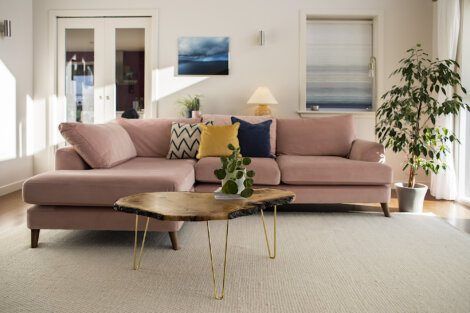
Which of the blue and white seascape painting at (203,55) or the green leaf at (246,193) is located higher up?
the blue and white seascape painting at (203,55)

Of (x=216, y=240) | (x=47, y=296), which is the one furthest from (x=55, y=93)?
(x=47, y=296)

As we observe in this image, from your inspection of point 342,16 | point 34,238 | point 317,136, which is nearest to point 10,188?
point 34,238

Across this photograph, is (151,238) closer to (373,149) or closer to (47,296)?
(47,296)

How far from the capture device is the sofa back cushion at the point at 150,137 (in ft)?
15.0

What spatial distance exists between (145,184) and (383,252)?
63.2 inches

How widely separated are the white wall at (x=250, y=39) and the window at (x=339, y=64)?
0.25 metres

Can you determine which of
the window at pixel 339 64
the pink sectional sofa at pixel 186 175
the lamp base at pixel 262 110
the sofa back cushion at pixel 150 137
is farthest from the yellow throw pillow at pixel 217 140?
the window at pixel 339 64

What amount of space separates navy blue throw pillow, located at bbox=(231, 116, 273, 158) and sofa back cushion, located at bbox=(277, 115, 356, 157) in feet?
0.97

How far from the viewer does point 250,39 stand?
5.68 meters

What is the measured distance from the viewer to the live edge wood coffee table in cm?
221

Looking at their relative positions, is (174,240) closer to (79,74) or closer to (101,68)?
(101,68)

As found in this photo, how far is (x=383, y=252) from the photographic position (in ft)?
9.78

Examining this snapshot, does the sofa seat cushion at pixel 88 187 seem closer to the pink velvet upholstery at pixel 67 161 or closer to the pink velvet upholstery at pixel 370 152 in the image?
the pink velvet upholstery at pixel 67 161

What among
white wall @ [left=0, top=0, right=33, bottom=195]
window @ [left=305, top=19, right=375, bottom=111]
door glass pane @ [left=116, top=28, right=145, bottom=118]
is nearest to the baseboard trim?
white wall @ [left=0, top=0, right=33, bottom=195]
